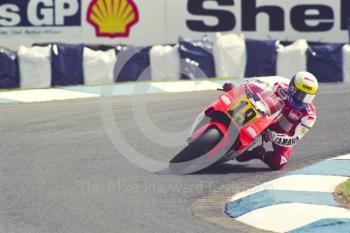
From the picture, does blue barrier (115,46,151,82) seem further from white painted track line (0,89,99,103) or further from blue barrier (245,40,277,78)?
blue barrier (245,40,277,78)

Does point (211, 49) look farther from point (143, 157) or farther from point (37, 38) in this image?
point (143, 157)

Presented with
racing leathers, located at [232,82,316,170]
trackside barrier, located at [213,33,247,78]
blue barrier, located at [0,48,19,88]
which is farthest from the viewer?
trackside barrier, located at [213,33,247,78]

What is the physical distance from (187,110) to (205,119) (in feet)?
14.2

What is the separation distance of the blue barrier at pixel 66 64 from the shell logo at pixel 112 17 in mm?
1431

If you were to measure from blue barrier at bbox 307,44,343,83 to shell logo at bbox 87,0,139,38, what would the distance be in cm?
368

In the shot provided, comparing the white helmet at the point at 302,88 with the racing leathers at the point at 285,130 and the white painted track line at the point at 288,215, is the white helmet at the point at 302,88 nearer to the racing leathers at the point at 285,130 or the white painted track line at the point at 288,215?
the racing leathers at the point at 285,130

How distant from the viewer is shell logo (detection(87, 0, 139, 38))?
19.3 metres

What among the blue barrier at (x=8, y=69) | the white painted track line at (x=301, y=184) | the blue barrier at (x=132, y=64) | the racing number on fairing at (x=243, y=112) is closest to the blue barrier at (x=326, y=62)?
the blue barrier at (x=132, y=64)

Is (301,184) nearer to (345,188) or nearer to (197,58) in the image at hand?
(345,188)

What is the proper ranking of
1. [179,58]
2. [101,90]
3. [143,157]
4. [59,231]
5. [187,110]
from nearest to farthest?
[59,231], [143,157], [187,110], [101,90], [179,58]

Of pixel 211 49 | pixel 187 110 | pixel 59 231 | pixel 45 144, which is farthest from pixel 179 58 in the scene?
pixel 59 231

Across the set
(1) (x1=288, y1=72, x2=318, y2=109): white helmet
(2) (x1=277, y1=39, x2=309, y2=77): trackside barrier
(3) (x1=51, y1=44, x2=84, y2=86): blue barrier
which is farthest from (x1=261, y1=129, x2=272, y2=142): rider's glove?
(3) (x1=51, y1=44, x2=84, y2=86): blue barrier

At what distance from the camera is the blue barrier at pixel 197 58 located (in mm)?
18328

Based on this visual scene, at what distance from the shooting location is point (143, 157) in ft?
36.5
